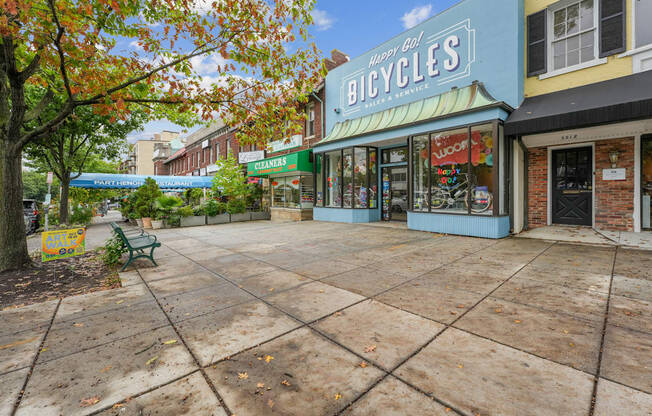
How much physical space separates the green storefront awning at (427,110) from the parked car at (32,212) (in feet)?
51.9

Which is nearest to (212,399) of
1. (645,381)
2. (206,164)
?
(645,381)

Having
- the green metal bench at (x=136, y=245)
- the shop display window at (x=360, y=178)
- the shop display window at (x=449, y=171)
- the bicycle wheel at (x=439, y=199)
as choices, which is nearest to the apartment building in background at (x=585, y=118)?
the shop display window at (x=449, y=171)

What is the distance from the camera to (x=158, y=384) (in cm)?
214

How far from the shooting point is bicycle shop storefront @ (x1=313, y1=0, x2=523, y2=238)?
8.43 meters

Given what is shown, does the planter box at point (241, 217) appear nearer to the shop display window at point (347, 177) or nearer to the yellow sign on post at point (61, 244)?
the shop display window at point (347, 177)

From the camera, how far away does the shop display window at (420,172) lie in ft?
32.2

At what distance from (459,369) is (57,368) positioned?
3.32m

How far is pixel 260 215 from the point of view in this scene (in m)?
17.1

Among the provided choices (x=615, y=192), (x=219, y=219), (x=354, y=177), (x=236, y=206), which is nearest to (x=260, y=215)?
(x=236, y=206)

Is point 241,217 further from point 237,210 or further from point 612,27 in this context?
point 612,27

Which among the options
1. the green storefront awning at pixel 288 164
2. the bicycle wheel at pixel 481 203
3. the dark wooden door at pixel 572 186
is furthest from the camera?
the green storefront awning at pixel 288 164

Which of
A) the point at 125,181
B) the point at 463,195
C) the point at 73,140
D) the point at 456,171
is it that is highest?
the point at 73,140

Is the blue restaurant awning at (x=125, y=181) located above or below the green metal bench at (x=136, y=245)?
above

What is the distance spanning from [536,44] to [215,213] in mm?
14937
